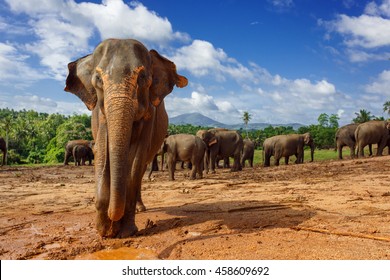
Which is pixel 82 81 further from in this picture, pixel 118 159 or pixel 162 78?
pixel 118 159

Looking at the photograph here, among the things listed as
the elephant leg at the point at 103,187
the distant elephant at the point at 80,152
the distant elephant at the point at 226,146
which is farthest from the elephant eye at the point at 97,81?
the distant elephant at the point at 80,152

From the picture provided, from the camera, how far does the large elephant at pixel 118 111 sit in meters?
4.62

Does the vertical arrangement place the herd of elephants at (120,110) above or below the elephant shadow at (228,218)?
above

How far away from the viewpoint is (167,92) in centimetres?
617

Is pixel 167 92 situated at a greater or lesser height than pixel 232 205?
greater

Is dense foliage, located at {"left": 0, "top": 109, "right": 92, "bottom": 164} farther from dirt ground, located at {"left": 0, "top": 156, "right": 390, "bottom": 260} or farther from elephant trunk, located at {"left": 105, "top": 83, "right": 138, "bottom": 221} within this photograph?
elephant trunk, located at {"left": 105, "top": 83, "right": 138, "bottom": 221}

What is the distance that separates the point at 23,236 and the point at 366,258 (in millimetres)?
4506

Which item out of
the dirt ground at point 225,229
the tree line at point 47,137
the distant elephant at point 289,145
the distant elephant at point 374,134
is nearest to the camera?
the dirt ground at point 225,229

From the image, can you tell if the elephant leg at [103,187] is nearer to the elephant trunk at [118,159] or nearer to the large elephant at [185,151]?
the elephant trunk at [118,159]

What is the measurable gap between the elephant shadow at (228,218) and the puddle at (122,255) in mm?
179
